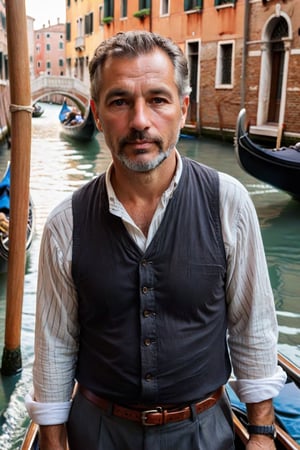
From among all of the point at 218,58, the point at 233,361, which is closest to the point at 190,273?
the point at 233,361

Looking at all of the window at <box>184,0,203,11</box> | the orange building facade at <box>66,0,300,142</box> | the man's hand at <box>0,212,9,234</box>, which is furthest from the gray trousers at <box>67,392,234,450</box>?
the window at <box>184,0,203,11</box>

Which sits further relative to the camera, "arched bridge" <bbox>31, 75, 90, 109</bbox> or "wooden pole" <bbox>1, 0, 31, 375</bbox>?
"arched bridge" <bbox>31, 75, 90, 109</bbox>

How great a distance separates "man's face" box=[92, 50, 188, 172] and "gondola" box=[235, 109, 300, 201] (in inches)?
142

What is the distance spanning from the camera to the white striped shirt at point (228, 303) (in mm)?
708

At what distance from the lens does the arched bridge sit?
46.2 ft

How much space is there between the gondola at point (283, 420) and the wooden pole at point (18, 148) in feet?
1.93

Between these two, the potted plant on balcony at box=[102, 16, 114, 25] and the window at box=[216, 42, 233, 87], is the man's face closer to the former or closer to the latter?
the window at box=[216, 42, 233, 87]

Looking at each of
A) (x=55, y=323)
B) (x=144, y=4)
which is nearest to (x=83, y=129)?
(x=144, y=4)

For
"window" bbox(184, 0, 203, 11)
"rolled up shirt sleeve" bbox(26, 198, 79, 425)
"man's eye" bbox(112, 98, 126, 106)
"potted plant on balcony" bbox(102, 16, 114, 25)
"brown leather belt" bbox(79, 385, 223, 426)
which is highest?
"window" bbox(184, 0, 203, 11)

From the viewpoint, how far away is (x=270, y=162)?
169 inches

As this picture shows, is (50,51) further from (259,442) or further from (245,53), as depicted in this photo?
(259,442)

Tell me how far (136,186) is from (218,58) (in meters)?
9.09

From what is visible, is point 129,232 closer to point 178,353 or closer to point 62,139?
point 178,353

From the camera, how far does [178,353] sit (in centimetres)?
71
